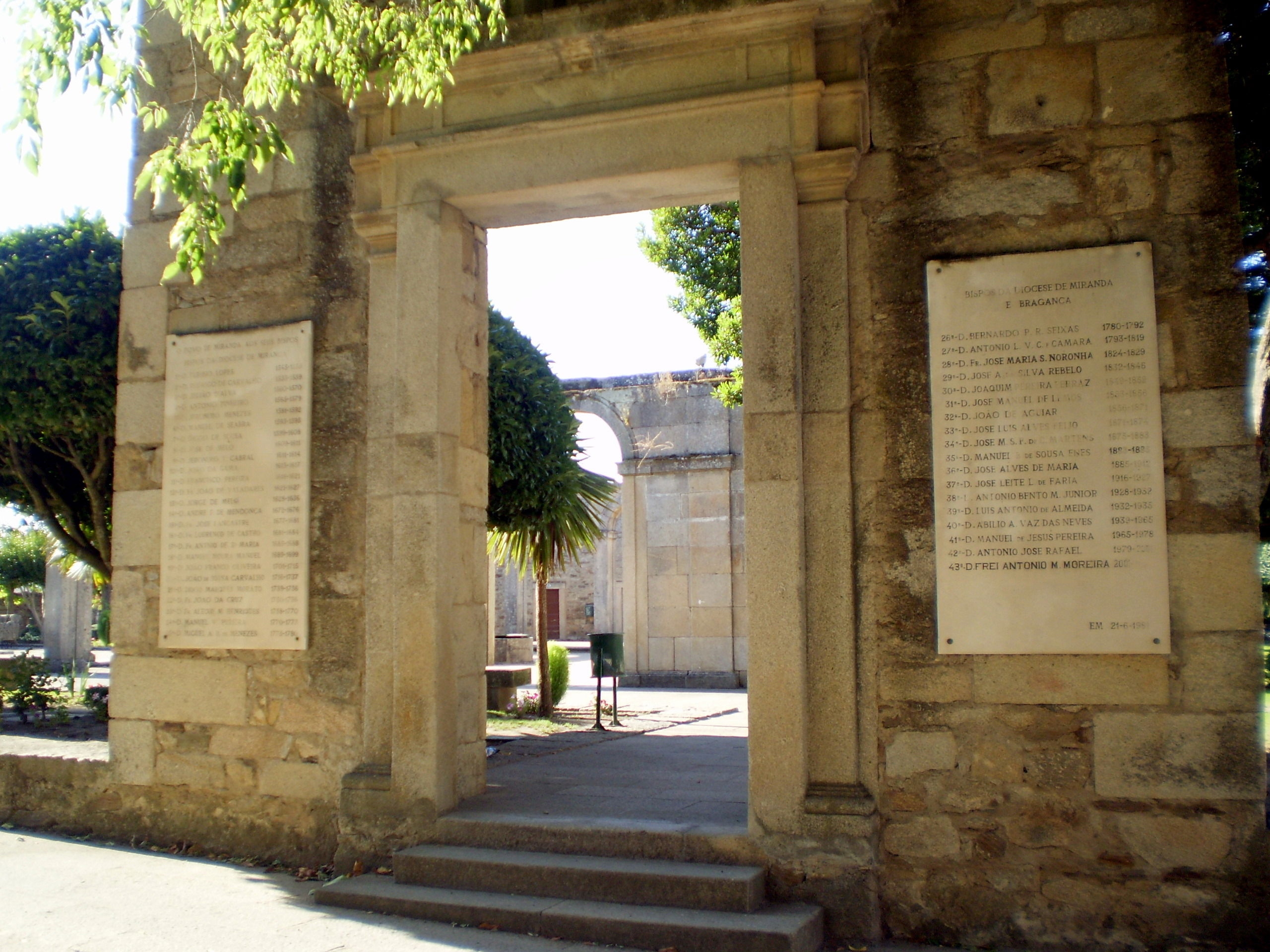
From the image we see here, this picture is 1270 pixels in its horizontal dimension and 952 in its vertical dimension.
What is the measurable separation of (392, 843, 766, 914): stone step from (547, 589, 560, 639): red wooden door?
26066 millimetres

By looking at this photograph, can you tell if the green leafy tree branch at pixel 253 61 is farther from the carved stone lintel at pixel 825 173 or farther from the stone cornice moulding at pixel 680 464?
the stone cornice moulding at pixel 680 464

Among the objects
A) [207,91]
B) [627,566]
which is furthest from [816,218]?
[627,566]

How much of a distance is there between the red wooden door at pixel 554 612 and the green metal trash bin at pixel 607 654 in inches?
842

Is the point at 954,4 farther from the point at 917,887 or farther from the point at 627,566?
the point at 627,566

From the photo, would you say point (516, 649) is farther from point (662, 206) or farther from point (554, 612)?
point (662, 206)

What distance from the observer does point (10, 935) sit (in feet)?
12.0

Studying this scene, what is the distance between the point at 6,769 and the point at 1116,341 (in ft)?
18.9

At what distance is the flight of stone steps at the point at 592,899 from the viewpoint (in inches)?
136

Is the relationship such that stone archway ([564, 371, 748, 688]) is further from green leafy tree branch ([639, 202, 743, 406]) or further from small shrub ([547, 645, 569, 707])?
green leafy tree branch ([639, 202, 743, 406])

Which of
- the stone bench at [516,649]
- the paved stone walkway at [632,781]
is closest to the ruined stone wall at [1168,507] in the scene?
the paved stone walkway at [632,781]

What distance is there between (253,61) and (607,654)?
570cm

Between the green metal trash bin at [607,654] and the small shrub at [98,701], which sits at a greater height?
the green metal trash bin at [607,654]

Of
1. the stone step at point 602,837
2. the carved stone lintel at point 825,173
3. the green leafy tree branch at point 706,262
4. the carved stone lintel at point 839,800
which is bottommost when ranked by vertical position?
the stone step at point 602,837

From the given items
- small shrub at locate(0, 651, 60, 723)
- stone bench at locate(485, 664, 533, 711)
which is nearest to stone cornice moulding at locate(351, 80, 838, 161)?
small shrub at locate(0, 651, 60, 723)
